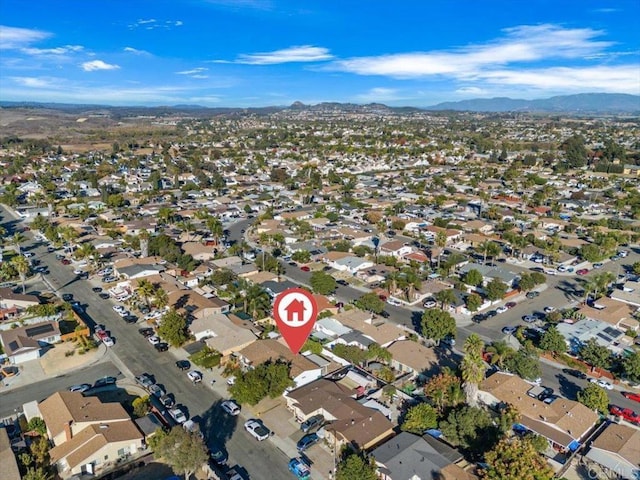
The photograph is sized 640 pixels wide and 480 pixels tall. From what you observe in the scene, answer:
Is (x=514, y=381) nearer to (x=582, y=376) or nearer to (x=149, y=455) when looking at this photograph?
(x=582, y=376)

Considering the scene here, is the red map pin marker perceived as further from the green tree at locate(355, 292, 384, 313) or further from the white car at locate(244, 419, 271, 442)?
the green tree at locate(355, 292, 384, 313)

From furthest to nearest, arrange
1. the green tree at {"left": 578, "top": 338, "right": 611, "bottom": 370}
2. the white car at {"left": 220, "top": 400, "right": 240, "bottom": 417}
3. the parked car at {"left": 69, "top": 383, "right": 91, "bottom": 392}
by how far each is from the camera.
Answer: the green tree at {"left": 578, "top": 338, "right": 611, "bottom": 370} < the parked car at {"left": 69, "top": 383, "right": 91, "bottom": 392} < the white car at {"left": 220, "top": 400, "right": 240, "bottom": 417}

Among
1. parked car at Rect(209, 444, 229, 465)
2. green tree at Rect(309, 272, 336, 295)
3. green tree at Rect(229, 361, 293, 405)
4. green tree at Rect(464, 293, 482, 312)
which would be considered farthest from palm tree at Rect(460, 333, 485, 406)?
green tree at Rect(309, 272, 336, 295)

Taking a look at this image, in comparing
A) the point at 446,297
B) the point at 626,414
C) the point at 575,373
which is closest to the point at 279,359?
the point at 446,297

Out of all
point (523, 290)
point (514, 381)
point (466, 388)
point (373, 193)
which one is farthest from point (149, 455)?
point (373, 193)

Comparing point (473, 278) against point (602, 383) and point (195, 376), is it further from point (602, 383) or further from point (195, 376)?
point (195, 376)

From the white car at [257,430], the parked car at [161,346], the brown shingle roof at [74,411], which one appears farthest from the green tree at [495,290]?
the brown shingle roof at [74,411]
